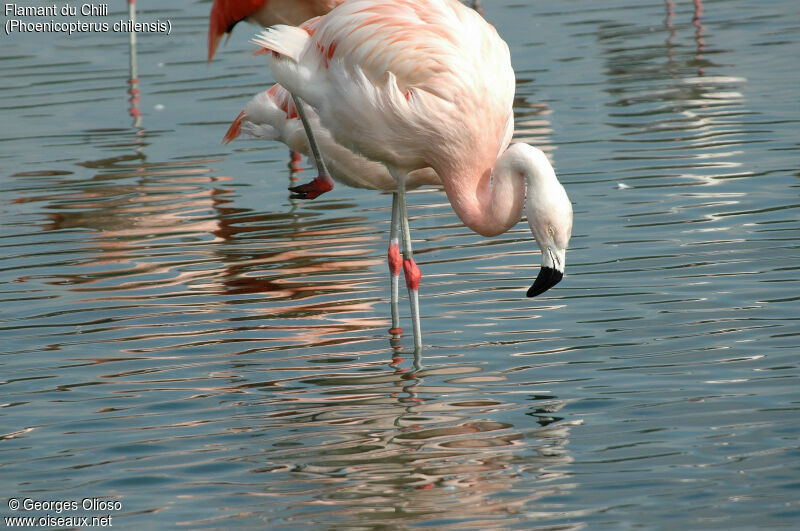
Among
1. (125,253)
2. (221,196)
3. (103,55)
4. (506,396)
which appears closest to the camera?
(506,396)

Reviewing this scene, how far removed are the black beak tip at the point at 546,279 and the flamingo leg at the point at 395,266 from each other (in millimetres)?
880

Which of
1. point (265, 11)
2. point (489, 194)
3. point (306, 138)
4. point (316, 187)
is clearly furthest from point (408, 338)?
point (265, 11)

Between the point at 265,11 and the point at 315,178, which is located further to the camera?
the point at 265,11

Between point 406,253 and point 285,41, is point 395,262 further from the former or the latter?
point 285,41

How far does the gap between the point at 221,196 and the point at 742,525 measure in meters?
5.22

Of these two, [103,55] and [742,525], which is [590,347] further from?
[103,55]

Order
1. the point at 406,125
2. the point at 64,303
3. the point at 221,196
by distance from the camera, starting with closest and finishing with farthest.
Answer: the point at 406,125 → the point at 64,303 → the point at 221,196

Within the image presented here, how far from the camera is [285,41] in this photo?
622 centimetres

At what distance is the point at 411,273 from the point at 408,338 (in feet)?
0.94

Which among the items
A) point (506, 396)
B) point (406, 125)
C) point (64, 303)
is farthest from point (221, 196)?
point (506, 396)

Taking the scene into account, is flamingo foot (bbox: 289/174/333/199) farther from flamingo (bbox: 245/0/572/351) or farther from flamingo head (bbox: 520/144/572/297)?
flamingo head (bbox: 520/144/572/297)

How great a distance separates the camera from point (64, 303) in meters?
6.63

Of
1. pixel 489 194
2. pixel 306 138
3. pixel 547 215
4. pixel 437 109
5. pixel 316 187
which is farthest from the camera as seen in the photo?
pixel 306 138

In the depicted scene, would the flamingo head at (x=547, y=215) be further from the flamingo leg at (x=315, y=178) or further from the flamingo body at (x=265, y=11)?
the flamingo body at (x=265, y=11)
